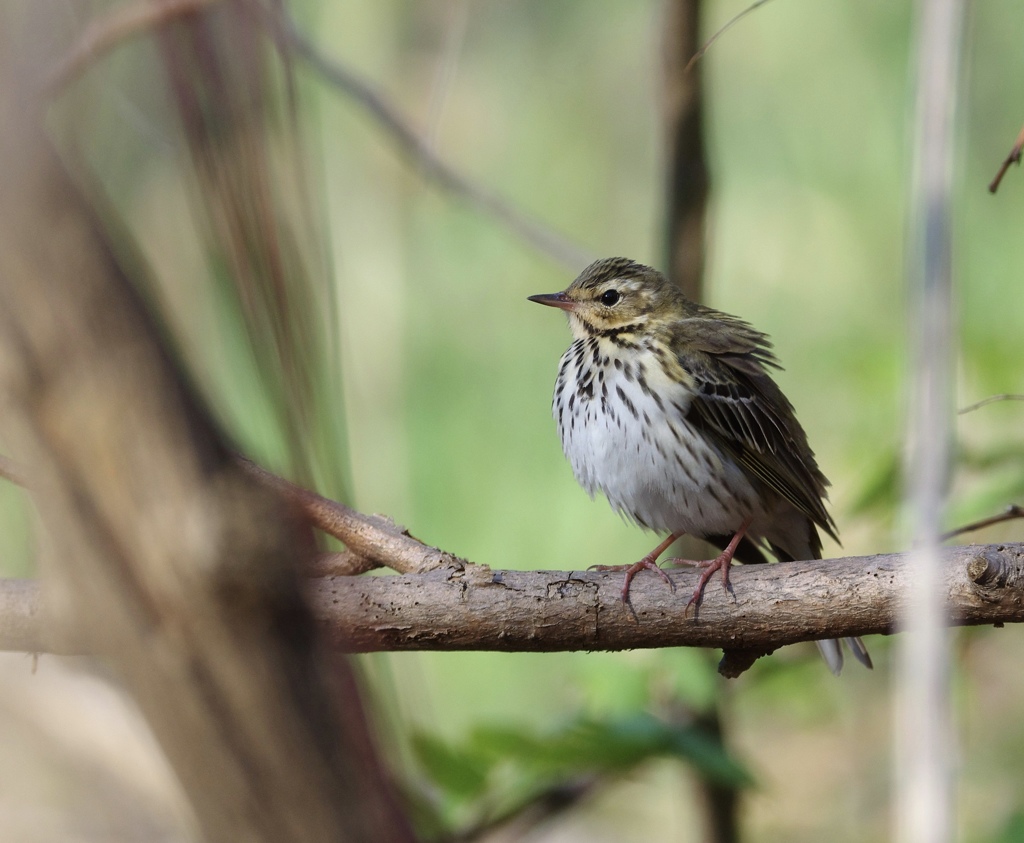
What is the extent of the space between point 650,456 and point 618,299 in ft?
2.62

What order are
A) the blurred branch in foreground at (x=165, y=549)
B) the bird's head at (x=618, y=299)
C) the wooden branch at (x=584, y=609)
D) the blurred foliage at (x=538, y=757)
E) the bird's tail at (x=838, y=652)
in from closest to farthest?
1. the blurred branch in foreground at (x=165, y=549)
2. the wooden branch at (x=584, y=609)
3. the blurred foliage at (x=538, y=757)
4. the bird's tail at (x=838, y=652)
5. the bird's head at (x=618, y=299)

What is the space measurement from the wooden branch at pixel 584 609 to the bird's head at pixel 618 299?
1878mm

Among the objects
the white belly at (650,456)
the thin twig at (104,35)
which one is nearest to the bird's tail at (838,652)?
the white belly at (650,456)

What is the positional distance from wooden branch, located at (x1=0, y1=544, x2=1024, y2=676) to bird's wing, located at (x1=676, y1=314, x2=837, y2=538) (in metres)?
1.34

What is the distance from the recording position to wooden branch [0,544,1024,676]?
8.53 ft

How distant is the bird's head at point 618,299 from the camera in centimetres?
452

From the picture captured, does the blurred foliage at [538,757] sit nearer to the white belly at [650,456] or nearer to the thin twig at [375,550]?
the thin twig at [375,550]

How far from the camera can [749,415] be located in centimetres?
416

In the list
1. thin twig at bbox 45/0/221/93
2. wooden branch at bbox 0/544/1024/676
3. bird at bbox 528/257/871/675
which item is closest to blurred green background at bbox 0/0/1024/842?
bird at bbox 528/257/871/675

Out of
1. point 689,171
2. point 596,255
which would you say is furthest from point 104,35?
point 596,255

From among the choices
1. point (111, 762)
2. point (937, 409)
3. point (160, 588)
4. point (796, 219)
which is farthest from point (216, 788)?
point (796, 219)

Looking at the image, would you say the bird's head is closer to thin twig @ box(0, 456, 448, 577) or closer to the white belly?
the white belly

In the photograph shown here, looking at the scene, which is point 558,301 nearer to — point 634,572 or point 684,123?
point 684,123

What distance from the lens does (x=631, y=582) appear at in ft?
9.39
